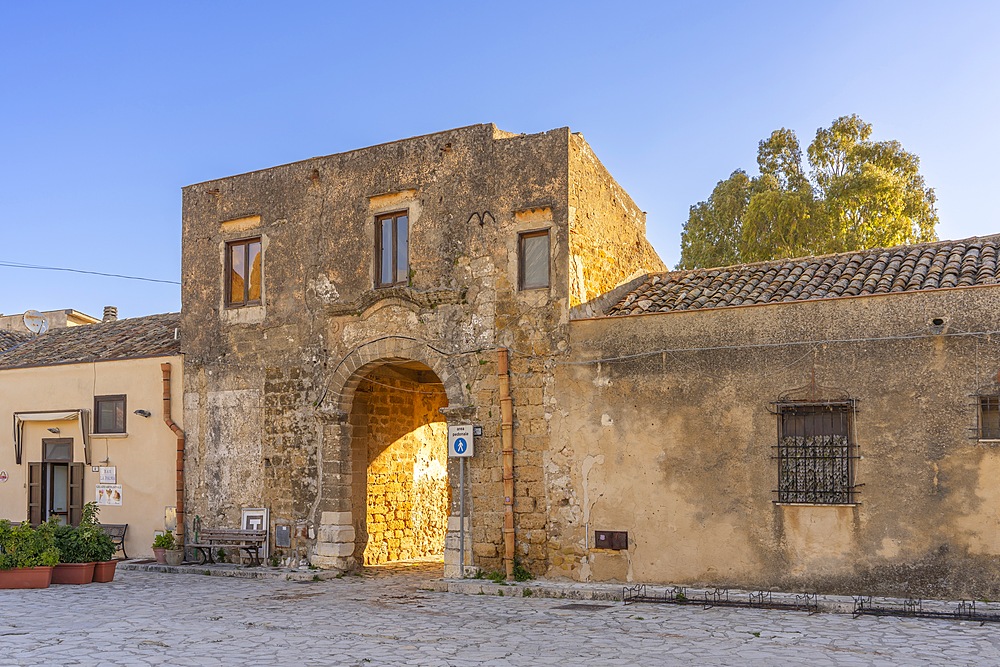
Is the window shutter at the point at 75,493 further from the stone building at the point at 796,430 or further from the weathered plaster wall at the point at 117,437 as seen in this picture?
the stone building at the point at 796,430

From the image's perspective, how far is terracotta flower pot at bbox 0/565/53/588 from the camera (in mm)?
14109

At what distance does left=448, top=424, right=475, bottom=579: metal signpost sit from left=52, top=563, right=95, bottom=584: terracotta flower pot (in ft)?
18.4

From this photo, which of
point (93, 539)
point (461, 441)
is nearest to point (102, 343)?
point (93, 539)

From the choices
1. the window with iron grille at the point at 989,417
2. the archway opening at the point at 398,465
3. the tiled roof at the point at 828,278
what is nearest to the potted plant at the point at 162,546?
the archway opening at the point at 398,465

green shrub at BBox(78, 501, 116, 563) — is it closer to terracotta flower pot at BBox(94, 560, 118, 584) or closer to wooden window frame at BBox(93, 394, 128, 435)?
terracotta flower pot at BBox(94, 560, 118, 584)

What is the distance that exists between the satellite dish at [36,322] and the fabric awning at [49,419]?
5.10 meters

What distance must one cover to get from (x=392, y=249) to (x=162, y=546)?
6.58 metres

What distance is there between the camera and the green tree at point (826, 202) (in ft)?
83.4

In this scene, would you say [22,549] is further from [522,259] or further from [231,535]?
[522,259]

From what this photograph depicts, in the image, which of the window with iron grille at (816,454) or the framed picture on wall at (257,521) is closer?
the window with iron grille at (816,454)

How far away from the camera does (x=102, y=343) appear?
2058 centimetres

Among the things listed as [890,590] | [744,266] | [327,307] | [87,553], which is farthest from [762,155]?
[87,553]

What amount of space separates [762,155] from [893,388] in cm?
1735

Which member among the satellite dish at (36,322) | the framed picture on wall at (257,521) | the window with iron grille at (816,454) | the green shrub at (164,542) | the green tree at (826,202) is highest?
the green tree at (826,202)
